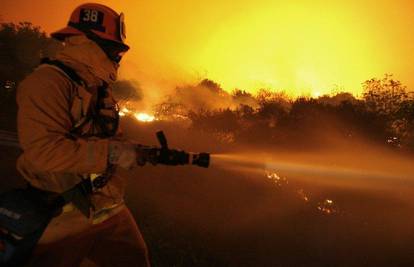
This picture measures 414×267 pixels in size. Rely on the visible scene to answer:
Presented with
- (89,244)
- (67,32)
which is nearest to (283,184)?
(89,244)

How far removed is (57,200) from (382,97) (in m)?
15.7

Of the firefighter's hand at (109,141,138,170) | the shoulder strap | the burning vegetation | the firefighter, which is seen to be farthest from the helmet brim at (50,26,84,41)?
the burning vegetation

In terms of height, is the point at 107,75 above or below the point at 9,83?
below

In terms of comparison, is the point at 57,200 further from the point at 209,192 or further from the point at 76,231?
the point at 209,192

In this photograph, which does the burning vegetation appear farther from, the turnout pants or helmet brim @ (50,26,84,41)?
helmet brim @ (50,26,84,41)

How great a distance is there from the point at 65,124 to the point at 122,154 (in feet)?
1.31

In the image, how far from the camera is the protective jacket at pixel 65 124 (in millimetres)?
2383

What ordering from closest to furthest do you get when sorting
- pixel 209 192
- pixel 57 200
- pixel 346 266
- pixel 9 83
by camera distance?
1. pixel 57 200
2. pixel 346 266
3. pixel 209 192
4. pixel 9 83

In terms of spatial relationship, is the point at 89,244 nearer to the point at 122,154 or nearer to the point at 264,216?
the point at 122,154

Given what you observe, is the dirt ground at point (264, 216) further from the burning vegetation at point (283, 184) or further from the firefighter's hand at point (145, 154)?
the firefighter's hand at point (145, 154)

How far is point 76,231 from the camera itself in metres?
2.72

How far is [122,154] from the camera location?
260 centimetres

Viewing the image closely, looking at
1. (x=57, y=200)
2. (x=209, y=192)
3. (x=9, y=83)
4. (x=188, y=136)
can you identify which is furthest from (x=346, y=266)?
(x=9, y=83)

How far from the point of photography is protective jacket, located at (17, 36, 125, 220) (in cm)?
238
